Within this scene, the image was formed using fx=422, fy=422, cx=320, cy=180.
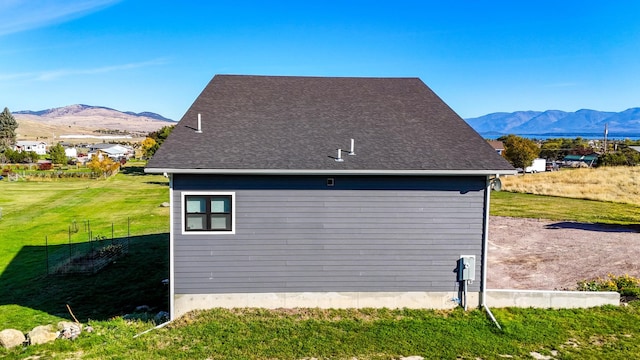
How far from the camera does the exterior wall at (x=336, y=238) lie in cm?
947

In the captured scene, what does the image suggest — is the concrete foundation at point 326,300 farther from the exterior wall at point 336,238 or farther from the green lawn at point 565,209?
the green lawn at point 565,209

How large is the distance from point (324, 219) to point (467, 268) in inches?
137

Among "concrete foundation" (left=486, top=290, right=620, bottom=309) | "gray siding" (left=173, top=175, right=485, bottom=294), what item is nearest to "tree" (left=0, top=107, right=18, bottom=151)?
"gray siding" (left=173, top=175, right=485, bottom=294)

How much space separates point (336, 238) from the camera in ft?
32.0

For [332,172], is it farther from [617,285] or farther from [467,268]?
[617,285]

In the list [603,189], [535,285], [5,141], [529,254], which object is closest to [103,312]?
[535,285]

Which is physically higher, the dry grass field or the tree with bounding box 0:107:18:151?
the tree with bounding box 0:107:18:151

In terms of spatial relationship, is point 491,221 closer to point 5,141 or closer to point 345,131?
point 345,131

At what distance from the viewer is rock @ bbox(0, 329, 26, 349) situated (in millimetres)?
8211

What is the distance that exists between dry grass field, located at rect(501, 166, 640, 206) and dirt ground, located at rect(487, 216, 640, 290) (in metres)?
12.0

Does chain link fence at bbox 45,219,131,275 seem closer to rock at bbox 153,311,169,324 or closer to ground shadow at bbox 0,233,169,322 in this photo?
ground shadow at bbox 0,233,169,322

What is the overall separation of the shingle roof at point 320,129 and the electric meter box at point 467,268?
212cm

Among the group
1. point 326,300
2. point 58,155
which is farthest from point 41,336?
point 58,155

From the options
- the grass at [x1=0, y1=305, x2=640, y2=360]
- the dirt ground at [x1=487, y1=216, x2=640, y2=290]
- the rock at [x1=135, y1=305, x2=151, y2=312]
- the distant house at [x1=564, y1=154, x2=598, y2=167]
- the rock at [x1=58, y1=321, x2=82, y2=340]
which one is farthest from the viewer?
the distant house at [x1=564, y1=154, x2=598, y2=167]
